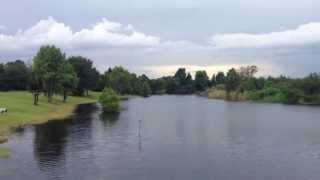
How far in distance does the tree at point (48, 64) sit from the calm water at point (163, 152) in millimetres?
45249

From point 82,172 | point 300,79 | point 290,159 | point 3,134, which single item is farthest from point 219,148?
point 300,79

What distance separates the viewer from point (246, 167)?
49656 mm

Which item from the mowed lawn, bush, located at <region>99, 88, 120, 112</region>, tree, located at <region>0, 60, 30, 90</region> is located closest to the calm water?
the mowed lawn

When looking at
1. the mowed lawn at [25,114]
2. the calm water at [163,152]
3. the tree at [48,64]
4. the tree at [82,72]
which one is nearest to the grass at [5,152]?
the calm water at [163,152]

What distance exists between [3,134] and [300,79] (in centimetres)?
14239

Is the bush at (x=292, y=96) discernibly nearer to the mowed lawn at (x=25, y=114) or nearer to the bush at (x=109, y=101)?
the bush at (x=109, y=101)

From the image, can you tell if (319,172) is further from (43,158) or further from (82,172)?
(43,158)

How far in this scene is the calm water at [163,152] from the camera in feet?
154

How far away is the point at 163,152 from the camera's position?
59156 mm

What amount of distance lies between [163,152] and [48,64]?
82.6 meters

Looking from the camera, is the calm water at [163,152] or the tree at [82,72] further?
the tree at [82,72]

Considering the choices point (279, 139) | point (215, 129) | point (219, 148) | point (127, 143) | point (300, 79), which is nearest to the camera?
point (219, 148)

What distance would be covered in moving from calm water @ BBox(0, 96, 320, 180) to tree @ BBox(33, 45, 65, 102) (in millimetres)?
45249

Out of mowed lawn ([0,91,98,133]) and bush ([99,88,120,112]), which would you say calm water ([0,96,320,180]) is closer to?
mowed lawn ([0,91,98,133])
